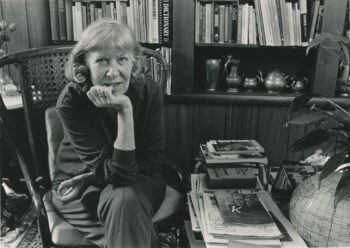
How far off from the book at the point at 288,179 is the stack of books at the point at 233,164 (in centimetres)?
9

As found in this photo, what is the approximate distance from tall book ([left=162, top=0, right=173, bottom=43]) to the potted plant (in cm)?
115

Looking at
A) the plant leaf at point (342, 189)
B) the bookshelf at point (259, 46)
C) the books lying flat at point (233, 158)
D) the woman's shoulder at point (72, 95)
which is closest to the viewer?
the plant leaf at point (342, 189)

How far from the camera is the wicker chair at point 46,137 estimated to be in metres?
1.21

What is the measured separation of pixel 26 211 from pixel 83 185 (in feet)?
3.35

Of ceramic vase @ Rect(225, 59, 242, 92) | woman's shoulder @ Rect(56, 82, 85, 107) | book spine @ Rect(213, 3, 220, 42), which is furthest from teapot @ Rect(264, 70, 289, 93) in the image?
woman's shoulder @ Rect(56, 82, 85, 107)

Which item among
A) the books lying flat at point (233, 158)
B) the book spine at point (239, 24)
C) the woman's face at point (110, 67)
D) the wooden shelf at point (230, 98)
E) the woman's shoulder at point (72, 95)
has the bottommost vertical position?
the books lying flat at point (233, 158)

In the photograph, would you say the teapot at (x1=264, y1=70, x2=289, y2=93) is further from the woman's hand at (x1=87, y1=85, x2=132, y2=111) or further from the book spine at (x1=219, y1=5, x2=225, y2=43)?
the woman's hand at (x1=87, y1=85, x2=132, y2=111)

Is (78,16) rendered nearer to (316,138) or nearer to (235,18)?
(235,18)

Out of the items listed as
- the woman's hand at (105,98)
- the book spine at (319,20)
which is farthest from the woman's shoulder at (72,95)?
the book spine at (319,20)

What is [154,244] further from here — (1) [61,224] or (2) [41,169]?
(2) [41,169]

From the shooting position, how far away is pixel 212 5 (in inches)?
80.9

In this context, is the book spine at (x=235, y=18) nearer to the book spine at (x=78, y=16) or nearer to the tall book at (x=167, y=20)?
the tall book at (x=167, y=20)

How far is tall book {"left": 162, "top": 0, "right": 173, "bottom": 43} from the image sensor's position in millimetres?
2037

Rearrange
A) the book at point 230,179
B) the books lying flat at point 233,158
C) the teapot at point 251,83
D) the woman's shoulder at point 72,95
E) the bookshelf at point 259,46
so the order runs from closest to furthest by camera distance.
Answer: the woman's shoulder at point 72,95 < the book at point 230,179 < the books lying flat at point 233,158 < the bookshelf at point 259,46 < the teapot at point 251,83
